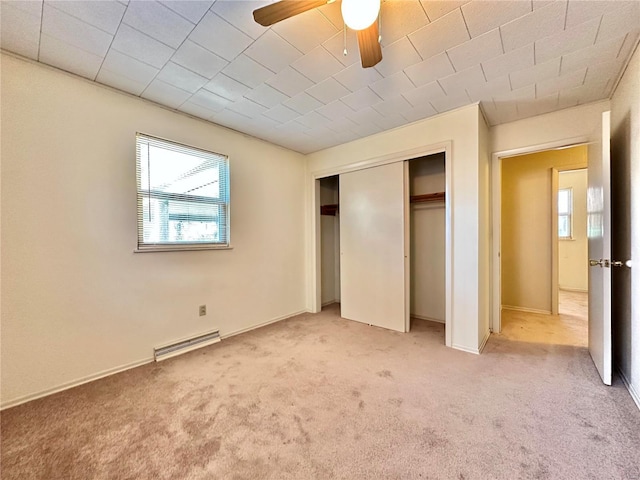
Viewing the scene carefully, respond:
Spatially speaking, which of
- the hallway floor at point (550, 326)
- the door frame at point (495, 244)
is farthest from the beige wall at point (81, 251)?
the hallway floor at point (550, 326)

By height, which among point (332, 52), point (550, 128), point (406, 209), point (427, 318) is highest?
point (332, 52)

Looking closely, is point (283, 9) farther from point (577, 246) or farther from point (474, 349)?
point (577, 246)

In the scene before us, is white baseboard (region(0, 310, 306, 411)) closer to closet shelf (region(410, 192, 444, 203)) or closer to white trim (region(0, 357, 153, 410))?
white trim (region(0, 357, 153, 410))

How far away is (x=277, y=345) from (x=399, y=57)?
2.89 m

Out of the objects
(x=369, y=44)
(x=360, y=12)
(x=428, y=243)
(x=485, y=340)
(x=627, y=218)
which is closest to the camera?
(x=360, y=12)

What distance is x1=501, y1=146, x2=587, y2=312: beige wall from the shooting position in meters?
3.81

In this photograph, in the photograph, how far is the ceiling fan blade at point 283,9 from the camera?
1.21 metres

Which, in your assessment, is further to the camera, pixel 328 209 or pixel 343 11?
pixel 328 209

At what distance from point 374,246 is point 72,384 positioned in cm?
325

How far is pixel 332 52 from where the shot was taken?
6.09ft

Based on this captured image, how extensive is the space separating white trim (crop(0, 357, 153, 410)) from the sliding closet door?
2525 millimetres

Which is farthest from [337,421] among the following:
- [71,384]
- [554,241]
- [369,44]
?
[554,241]

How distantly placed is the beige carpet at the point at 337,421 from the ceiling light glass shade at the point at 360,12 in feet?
7.21

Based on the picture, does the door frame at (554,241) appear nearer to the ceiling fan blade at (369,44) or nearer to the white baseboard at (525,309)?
the white baseboard at (525,309)
